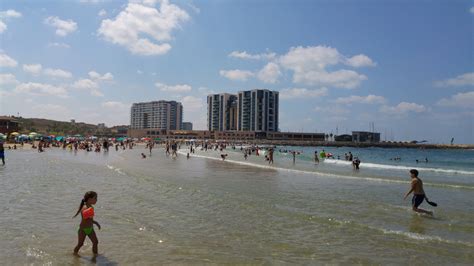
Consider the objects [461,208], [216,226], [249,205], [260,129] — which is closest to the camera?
[216,226]

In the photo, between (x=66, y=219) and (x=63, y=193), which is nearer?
(x=66, y=219)

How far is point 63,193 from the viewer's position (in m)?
12.9

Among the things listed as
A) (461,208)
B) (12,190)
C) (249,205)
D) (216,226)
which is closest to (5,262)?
(216,226)

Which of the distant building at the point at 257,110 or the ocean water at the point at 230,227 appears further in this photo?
the distant building at the point at 257,110

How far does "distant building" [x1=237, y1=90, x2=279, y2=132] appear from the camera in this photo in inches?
7205

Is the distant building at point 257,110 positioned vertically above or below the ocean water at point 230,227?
above

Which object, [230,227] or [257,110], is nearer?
[230,227]

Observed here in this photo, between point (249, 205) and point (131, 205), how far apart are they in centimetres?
364

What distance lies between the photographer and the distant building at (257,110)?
183 meters

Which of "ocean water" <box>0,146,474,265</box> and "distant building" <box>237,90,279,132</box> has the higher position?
"distant building" <box>237,90,279,132</box>

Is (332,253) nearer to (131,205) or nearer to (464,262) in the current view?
(464,262)

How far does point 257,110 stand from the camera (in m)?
183

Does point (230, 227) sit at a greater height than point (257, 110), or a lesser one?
lesser

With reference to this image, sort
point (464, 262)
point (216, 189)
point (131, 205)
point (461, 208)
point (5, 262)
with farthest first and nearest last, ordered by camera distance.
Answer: point (216, 189)
point (461, 208)
point (131, 205)
point (464, 262)
point (5, 262)
